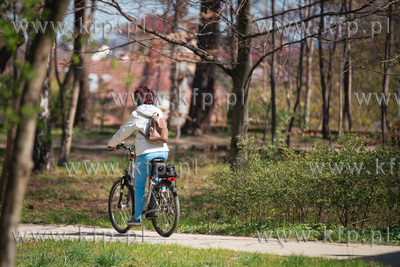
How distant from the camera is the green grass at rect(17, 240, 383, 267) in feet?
17.3

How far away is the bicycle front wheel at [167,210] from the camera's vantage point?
6.76 m

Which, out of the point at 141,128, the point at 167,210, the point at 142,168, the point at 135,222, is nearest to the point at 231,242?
the point at 167,210

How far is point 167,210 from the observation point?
6.89 m

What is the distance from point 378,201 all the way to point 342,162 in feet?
2.42

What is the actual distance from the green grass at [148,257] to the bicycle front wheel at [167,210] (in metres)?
0.68

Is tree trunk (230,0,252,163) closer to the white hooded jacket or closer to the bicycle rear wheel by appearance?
the bicycle rear wheel

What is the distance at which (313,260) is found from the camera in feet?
17.7

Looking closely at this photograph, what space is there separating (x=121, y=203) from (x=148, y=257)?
78.4 inches

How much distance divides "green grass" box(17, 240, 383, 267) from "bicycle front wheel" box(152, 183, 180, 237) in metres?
0.68

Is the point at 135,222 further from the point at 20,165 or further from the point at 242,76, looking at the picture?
the point at 20,165

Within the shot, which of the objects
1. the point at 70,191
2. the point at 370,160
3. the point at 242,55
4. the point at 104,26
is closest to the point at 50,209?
the point at 70,191

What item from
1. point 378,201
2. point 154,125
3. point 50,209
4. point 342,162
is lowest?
point 50,209

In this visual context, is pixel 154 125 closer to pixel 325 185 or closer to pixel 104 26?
pixel 325 185

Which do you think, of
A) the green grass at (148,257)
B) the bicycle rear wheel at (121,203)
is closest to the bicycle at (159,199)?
the bicycle rear wheel at (121,203)
